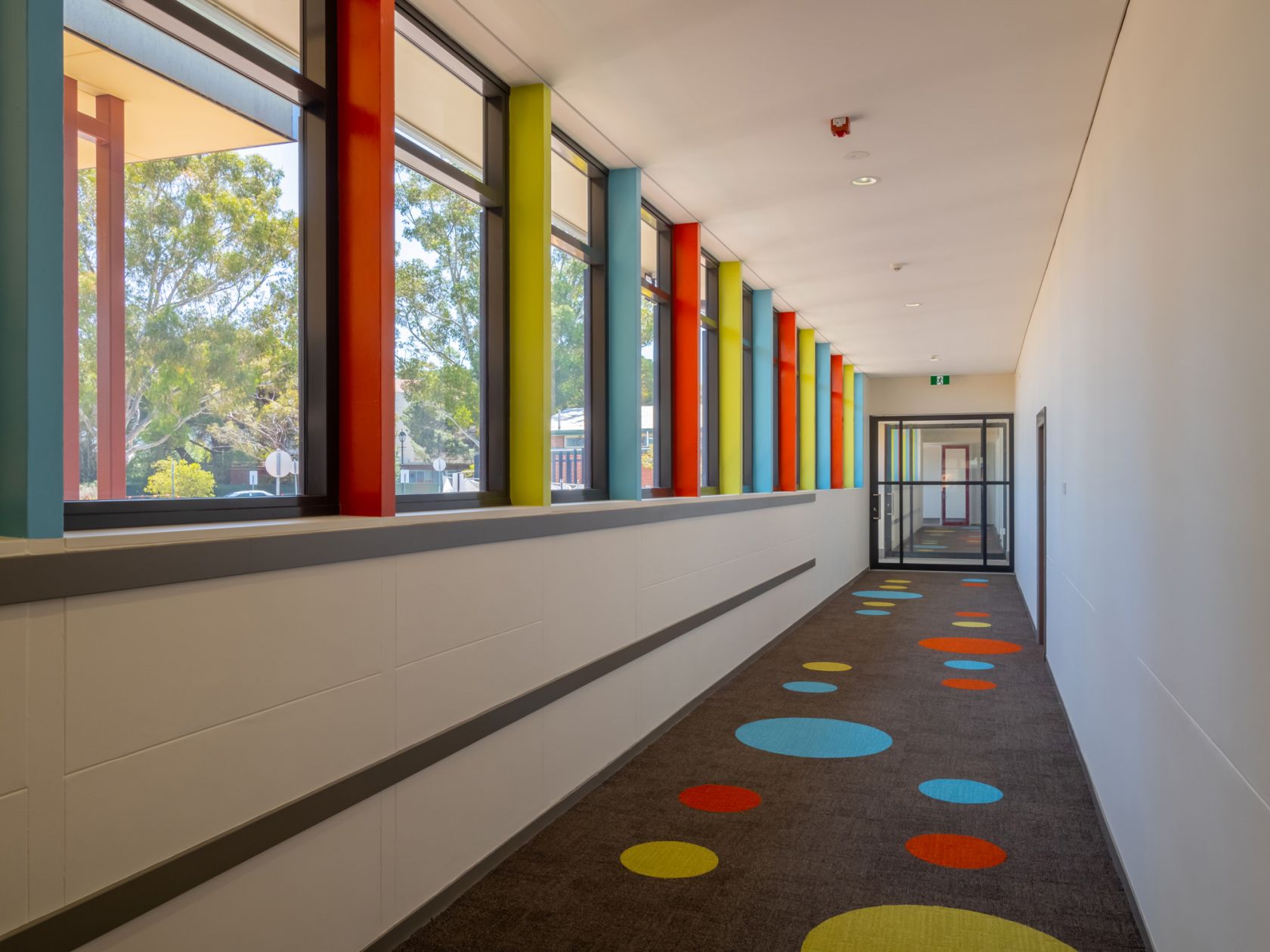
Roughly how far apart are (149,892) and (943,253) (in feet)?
23.1

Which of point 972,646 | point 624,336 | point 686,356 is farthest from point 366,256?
point 972,646

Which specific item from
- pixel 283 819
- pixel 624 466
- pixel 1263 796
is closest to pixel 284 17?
pixel 283 819

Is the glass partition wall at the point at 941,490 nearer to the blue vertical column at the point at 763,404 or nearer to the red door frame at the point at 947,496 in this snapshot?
the red door frame at the point at 947,496

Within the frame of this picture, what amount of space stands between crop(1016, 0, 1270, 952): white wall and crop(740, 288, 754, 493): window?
502cm

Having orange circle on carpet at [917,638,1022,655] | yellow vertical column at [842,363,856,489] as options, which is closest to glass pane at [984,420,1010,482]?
yellow vertical column at [842,363,856,489]

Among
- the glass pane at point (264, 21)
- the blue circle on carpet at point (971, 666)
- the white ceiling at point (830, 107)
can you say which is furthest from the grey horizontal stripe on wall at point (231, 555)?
the blue circle on carpet at point (971, 666)

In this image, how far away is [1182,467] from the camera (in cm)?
257

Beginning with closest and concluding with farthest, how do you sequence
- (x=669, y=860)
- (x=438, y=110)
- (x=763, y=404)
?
(x=669, y=860)
(x=438, y=110)
(x=763, y=404)

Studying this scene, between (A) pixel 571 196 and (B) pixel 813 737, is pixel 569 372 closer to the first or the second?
(A) pixel 571 196

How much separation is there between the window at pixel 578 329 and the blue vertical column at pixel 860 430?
10485 millimetres

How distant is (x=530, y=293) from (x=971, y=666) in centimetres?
501

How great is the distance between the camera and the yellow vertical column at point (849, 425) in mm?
14547

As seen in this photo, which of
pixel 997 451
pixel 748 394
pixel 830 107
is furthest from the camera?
pixel 997 451

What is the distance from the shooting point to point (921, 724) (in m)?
5.71
